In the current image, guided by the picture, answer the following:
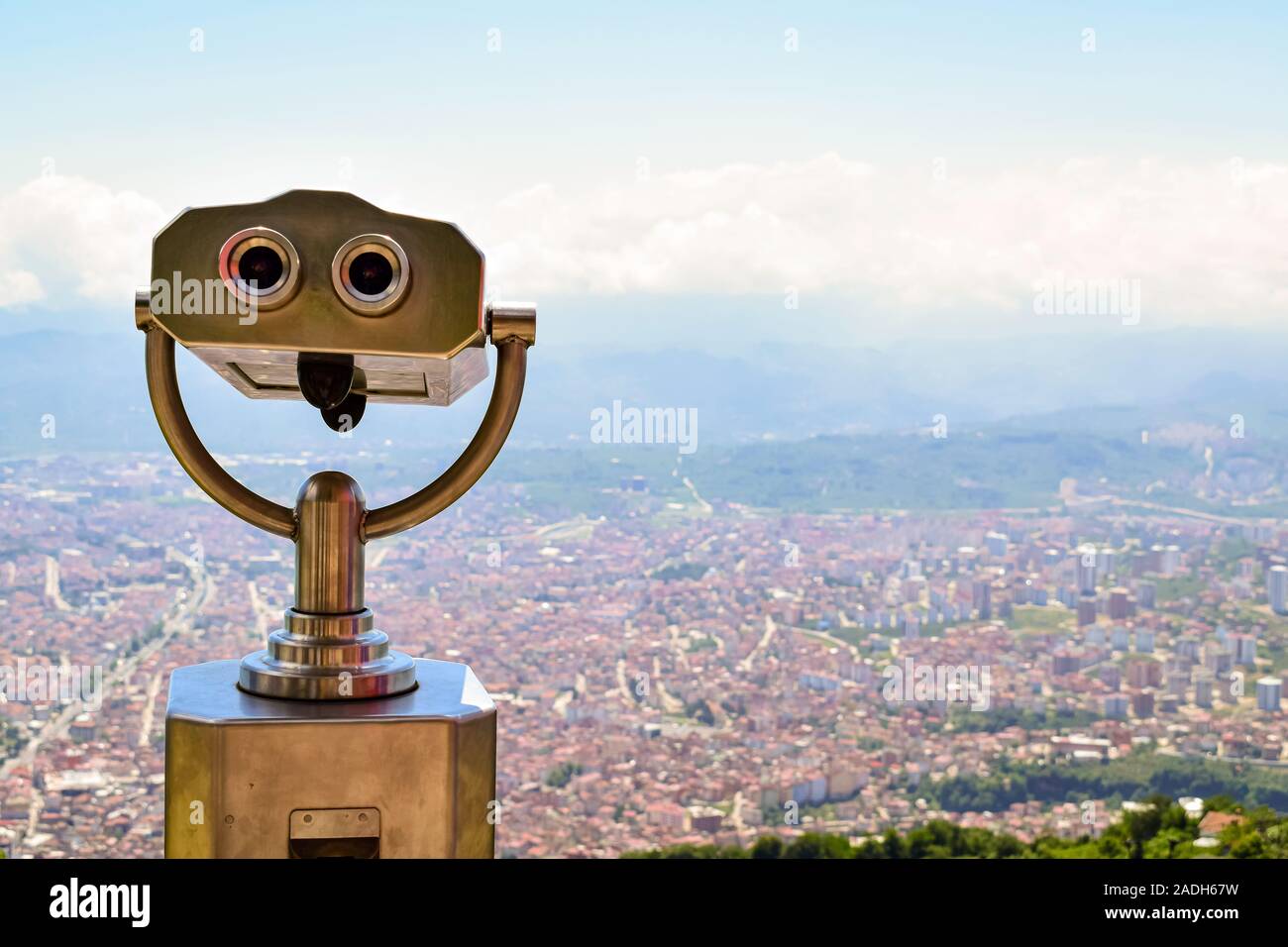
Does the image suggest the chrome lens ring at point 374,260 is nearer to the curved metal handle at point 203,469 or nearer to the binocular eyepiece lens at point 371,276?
the binocular eyepiece lens at point 371,276

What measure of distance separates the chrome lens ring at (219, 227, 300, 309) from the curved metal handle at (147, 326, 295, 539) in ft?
0.43

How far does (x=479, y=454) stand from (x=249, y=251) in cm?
22

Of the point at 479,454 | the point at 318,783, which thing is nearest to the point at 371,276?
the point at 479,454

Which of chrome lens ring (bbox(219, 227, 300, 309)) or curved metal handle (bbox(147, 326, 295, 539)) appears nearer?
chrome lens ring (bbox(219, 227, 300, 309))

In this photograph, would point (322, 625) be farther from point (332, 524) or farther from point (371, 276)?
point (371, 276)

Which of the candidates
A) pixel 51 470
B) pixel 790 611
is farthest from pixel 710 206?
pixel 51 470

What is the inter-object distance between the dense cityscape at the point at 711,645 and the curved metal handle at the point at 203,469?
13.5ft

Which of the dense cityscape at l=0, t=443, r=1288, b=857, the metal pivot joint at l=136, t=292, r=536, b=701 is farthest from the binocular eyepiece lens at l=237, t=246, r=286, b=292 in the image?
the dense cityscape at l=0, t=443, r=1288, b=857

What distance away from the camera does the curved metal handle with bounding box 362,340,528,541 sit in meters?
0.87

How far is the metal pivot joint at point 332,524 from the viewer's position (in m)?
0.83

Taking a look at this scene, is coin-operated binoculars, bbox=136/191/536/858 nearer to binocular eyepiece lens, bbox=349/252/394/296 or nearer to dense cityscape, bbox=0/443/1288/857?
binocular eyepiece lens, bbox=349/252/394/296

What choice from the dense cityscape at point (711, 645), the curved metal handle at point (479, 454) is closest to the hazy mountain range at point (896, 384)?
the dense cityscape at point (711, 645)

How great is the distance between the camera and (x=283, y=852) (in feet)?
2.52

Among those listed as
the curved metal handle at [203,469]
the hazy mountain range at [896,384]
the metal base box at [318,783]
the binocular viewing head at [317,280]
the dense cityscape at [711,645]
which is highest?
the hazy mountain range at [896,384]
